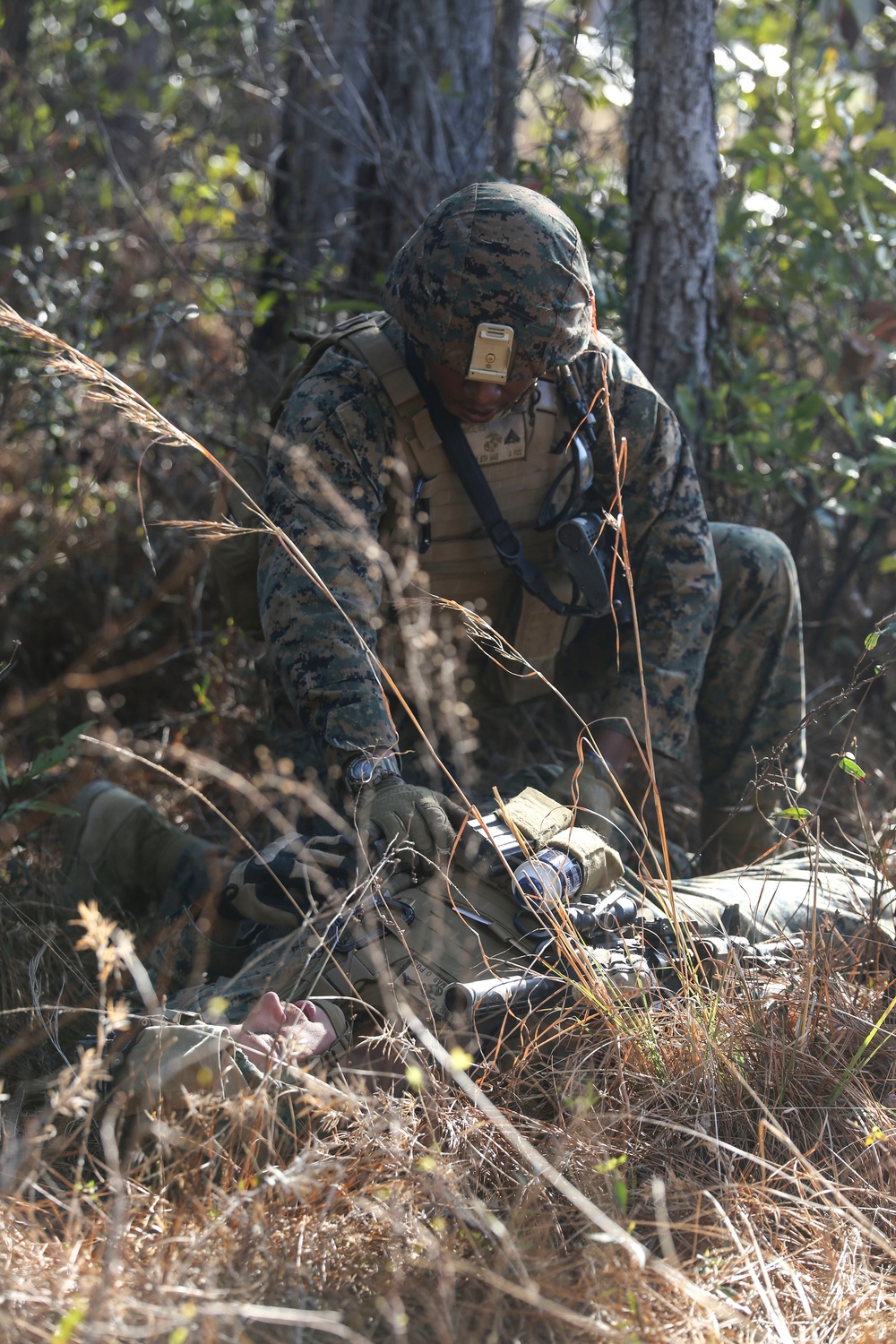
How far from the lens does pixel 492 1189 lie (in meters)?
1.82

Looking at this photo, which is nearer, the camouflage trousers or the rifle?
the rifle

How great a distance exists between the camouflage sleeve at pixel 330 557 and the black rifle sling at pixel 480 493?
0.38 ft

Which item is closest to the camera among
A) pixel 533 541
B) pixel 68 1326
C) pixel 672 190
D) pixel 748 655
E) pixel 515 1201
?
pixel 68 1326

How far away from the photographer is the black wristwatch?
2.37 meters

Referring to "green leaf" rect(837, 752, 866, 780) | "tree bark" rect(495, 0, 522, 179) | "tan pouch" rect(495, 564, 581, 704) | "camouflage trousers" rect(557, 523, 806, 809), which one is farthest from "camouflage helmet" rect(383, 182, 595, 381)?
"tree bark" rect(495, 0, 522, 179)

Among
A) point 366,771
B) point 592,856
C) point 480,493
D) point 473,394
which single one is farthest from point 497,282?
point 592,856

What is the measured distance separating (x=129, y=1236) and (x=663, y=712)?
1800 mm

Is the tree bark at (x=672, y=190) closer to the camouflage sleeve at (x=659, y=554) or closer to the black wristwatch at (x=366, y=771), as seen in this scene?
the camouflage sleeve at (x=659, y=554)

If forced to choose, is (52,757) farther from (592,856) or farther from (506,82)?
(506,82)

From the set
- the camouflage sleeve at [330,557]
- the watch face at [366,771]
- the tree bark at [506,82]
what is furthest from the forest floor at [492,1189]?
the tree bark at [506,82]

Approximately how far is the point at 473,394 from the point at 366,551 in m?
0.60

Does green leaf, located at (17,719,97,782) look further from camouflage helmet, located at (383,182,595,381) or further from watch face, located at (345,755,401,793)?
camouflage helmet, located at (383,182,595,381)

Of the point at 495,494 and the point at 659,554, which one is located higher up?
the point at 495,494

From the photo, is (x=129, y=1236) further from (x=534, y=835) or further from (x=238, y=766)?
(x=238, y=766)
